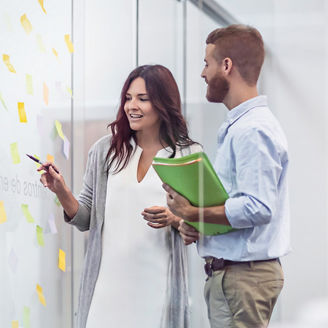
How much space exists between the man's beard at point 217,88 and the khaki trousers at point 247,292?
45cm

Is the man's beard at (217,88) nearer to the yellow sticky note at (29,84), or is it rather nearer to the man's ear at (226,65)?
the man's ear at (226,65)

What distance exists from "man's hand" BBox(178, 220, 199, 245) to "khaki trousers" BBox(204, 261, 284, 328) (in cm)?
13

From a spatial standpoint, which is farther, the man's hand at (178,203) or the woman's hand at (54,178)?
the woman's hand at (54,178)

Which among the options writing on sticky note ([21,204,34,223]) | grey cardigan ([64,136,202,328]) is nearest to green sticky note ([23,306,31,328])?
writing on sticky note ([21,204,34,223])

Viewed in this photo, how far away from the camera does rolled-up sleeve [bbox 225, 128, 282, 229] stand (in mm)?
1785

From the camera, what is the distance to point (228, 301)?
186cm

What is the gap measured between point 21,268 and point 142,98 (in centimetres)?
87

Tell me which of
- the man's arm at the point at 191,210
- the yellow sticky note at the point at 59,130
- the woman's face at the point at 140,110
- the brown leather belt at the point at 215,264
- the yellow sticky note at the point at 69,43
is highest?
the yellow sticky note at the point at 69,43

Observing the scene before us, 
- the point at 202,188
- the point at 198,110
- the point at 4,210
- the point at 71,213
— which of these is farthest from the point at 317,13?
the point at 4,210

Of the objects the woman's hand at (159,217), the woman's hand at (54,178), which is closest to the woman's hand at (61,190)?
the woman's hand at (54,178)

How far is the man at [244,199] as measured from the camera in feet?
5.90

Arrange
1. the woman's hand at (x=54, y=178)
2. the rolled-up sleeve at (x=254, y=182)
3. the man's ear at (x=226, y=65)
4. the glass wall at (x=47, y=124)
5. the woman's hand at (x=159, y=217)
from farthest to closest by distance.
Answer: the glass wall at (x=47, y=124)
the woman's hand at (x=54, y=178)
the woman's hand at (x=159, y=217)
the man's ear at (x=226, y=65)
the rolled-up sleeve at (x=254, y=182)

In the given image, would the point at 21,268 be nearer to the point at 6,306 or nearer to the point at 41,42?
the point at 6,306

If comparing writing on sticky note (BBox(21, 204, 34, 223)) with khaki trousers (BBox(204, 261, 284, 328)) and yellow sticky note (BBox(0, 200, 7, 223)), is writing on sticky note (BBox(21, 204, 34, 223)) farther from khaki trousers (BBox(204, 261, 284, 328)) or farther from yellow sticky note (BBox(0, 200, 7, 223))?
khaki trousers (BBox(204, 261, 284, 328))
